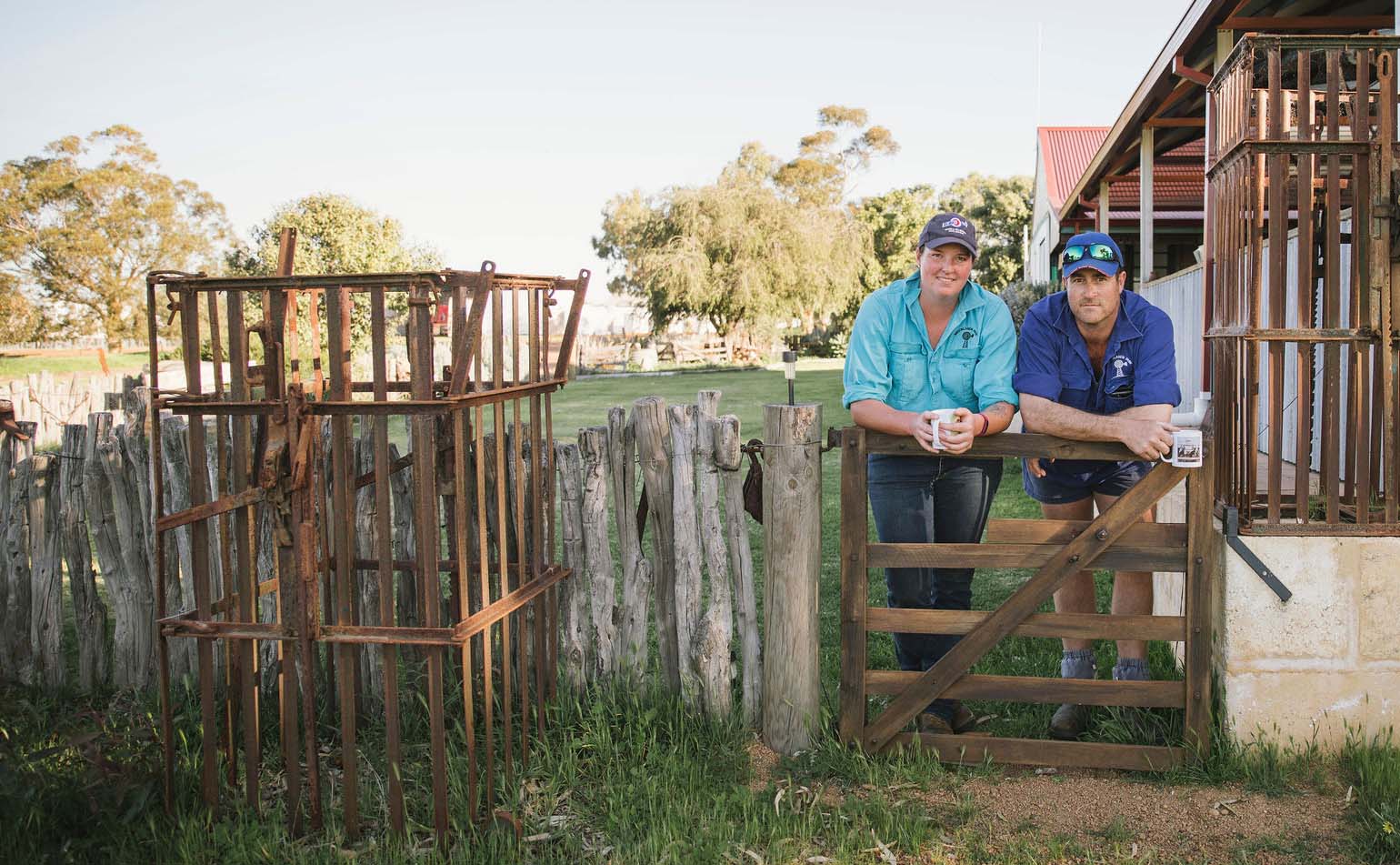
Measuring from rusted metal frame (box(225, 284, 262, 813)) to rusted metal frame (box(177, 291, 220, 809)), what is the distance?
106 mm

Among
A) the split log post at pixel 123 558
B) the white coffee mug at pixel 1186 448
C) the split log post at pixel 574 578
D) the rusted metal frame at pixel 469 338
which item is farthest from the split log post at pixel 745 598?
the split log post at pixel 123 558

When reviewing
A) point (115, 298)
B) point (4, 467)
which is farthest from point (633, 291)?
point (4, 467)

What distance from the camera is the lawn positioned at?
3.35 meters

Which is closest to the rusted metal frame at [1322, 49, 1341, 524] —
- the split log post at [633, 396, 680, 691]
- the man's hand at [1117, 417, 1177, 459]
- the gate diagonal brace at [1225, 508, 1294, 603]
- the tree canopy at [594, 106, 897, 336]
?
the gate diagonal brace at [1225, 508, 1294, 603]

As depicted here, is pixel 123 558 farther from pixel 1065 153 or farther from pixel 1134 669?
pixel 1065 153

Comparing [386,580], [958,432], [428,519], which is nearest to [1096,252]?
[958,432]

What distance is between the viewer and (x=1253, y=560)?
369 cm

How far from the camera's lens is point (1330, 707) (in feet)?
12.3

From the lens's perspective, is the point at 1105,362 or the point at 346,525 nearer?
the point at 346,525

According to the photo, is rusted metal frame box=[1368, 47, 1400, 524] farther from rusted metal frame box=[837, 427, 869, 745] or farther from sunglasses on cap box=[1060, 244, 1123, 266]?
rusted metal frame box=[837, 427, 869, 745]

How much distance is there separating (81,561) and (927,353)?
3868 mm

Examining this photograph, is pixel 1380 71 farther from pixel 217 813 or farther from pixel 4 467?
pixel 4 467

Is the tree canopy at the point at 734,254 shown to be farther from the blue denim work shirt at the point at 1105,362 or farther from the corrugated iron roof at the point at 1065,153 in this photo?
the blue denim work shirt at the point at 1105,362

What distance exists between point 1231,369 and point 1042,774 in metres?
1.58
